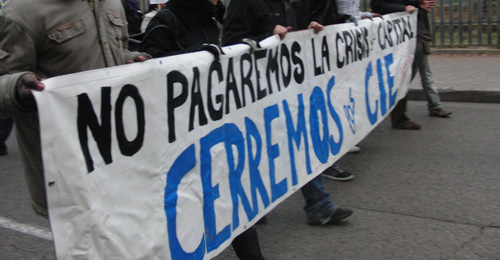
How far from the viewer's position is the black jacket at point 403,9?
235 inches

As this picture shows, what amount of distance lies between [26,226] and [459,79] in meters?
6.41

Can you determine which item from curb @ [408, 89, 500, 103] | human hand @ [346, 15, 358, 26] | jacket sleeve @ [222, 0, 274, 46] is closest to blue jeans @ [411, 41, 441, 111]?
curb @ [408, 89, 500, 103]

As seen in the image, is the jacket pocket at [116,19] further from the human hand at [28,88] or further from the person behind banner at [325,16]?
the person behind banner at [325,16]

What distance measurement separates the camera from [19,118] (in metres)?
2.34

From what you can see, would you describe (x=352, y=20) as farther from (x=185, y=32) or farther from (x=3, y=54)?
(x=3, y=54)

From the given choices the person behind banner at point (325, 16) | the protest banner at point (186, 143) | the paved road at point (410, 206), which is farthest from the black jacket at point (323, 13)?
the paved road at point (410, 206)

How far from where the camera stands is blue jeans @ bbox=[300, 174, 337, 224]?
153 inches

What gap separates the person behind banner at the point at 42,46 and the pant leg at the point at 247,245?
1129 mm

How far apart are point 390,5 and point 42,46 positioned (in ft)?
14.3

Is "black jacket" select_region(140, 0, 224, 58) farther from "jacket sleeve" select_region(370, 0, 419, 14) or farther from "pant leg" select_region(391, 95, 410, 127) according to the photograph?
"pant leg" select_region(391, 95, 410, 127)

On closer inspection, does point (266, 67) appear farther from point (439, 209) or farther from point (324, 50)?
point (439, 209)

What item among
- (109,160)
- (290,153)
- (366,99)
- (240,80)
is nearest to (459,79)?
(366,99)

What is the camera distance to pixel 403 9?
19.5 feet

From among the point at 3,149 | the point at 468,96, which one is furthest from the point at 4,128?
the point at 468,96
